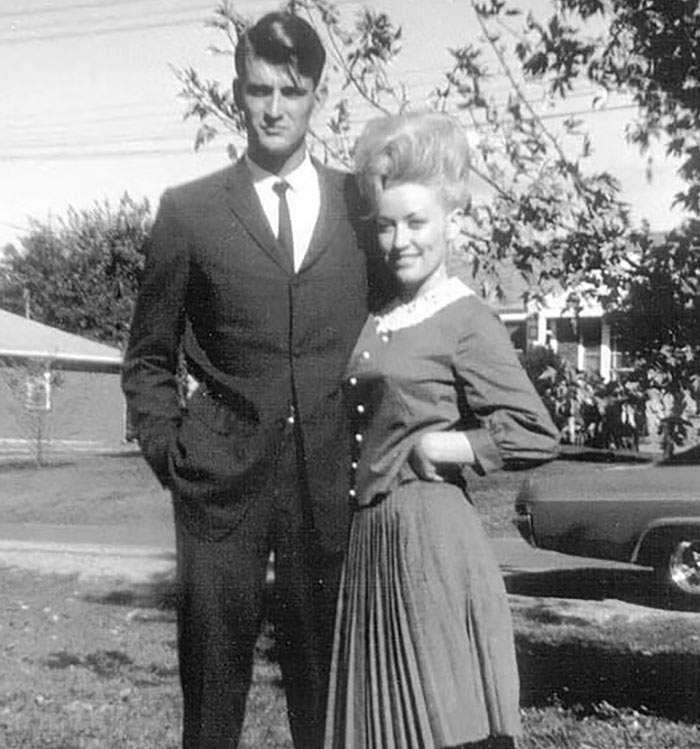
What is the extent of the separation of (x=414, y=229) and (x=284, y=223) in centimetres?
33

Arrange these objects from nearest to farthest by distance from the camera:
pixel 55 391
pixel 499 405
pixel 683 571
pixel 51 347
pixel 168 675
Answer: pixel 499 405
pixel 168 675
pixel 683 571
pixel 55 391
pixel 51 347

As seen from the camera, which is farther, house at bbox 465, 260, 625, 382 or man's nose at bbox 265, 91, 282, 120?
house at bbox 465, 260, 625, 382

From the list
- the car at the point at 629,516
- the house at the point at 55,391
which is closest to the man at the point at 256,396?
the car at the point at 629,516

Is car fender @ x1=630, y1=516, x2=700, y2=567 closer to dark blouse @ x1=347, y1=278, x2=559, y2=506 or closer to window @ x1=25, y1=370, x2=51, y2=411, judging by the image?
dark blouse @ x1=347, y1=278, x2=559, y2=506

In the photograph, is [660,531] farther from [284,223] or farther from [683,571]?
[284,223]

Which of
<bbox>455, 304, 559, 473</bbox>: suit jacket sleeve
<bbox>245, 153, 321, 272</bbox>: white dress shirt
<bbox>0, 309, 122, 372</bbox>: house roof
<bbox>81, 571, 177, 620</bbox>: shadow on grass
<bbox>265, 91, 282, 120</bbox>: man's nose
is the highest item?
<bbox>0, 309, 122, 372</bbox>: house roof

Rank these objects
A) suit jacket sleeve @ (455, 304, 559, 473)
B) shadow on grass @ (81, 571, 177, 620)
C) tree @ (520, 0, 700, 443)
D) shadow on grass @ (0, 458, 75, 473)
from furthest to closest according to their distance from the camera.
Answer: shadow on grass @ (0, 458, 75, 473), shadow on grass @ (81, 571, 177, 620), tree @ (520, 0, 700, 443), suit jacket sleeve @ (455, 304, 559, 473)

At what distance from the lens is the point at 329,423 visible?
9.46ft

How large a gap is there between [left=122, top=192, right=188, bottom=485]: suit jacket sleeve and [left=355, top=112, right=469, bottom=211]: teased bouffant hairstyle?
0.43 meters

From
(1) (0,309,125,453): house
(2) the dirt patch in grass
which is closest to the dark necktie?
(2) the dirt patch in grass

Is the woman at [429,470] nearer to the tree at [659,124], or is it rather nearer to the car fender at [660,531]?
the tree at [659,124]

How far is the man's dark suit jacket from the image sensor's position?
2883 millimetres

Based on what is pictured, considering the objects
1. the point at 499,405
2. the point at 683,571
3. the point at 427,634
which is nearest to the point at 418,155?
the point at 499,405

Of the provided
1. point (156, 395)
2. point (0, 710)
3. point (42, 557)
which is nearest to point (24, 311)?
point (42, 557)
